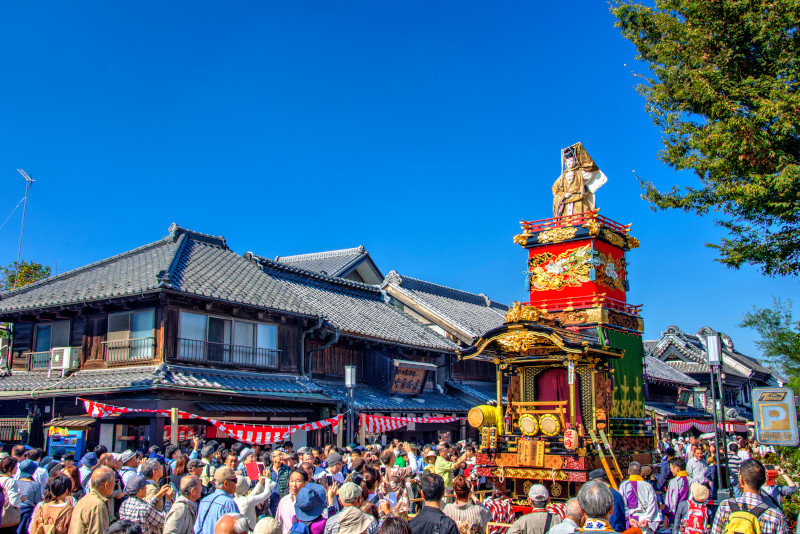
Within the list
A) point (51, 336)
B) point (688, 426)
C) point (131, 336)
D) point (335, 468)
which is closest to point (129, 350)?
point (131, 336)

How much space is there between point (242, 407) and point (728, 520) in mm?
14786

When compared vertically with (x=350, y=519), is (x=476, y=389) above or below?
above

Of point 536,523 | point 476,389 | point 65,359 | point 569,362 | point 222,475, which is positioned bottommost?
point 536,523

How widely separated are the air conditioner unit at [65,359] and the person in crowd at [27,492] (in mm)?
11302

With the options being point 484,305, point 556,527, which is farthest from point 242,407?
point 484,305

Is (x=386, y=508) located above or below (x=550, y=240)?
below

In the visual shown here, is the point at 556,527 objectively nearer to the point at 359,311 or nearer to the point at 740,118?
the point at 740,118

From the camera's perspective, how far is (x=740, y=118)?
12.1 m

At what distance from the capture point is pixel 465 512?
7027mm

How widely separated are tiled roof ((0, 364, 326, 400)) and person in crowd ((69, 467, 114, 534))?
384 inches

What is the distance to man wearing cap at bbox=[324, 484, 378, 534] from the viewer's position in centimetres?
666

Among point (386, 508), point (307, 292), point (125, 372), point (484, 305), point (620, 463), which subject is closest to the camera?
point (386, 508)

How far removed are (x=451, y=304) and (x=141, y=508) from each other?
29899 mm

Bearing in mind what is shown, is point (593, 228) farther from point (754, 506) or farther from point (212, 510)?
point (212, 510)
